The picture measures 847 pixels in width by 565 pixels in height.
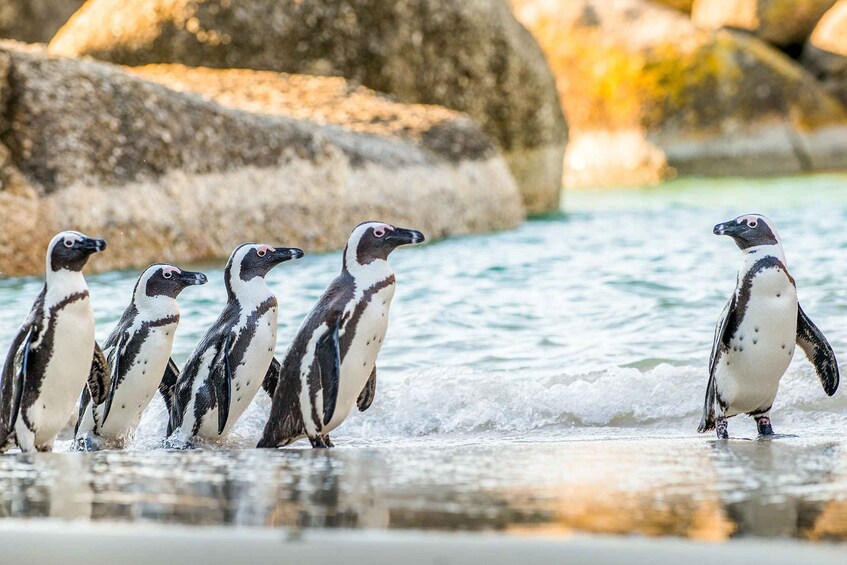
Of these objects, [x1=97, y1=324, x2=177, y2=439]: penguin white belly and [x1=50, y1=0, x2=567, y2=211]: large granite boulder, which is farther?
[x1=50, y1=0, x2=567, y2=211]: large granite boulder

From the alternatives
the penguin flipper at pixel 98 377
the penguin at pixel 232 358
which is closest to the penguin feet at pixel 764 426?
the penguin at pixel 232 358

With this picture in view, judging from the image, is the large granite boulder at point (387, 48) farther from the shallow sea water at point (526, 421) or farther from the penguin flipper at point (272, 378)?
the penguin flipper at point (272, 378)

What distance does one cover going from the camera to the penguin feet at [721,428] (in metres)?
4.77

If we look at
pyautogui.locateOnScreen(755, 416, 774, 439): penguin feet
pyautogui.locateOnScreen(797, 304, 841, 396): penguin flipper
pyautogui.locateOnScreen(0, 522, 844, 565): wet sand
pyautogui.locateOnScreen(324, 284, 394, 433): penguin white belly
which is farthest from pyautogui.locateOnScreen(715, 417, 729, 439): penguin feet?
pyautogui.locateOnScreen(0, 522, 844, 565): wet sand

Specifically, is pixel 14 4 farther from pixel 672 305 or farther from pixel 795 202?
pixel 672 305

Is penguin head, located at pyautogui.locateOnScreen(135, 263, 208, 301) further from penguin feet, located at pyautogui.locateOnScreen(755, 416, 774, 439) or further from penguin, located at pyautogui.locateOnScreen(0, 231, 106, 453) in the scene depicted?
penguin feet, located at pyautogui.locateOnScreen(755, 416, 774, 439)

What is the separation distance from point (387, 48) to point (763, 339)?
9931 mm

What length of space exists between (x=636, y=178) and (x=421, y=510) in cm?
1969

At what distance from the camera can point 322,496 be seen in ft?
10.4

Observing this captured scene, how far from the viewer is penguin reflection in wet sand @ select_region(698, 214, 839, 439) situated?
4.82 metres


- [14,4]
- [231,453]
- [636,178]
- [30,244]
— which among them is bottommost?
[231,453]

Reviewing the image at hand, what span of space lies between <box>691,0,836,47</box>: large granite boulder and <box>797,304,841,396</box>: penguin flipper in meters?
21.6

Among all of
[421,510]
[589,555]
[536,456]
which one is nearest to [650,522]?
[589,555]

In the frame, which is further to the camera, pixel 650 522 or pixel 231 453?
pixel 231 453
